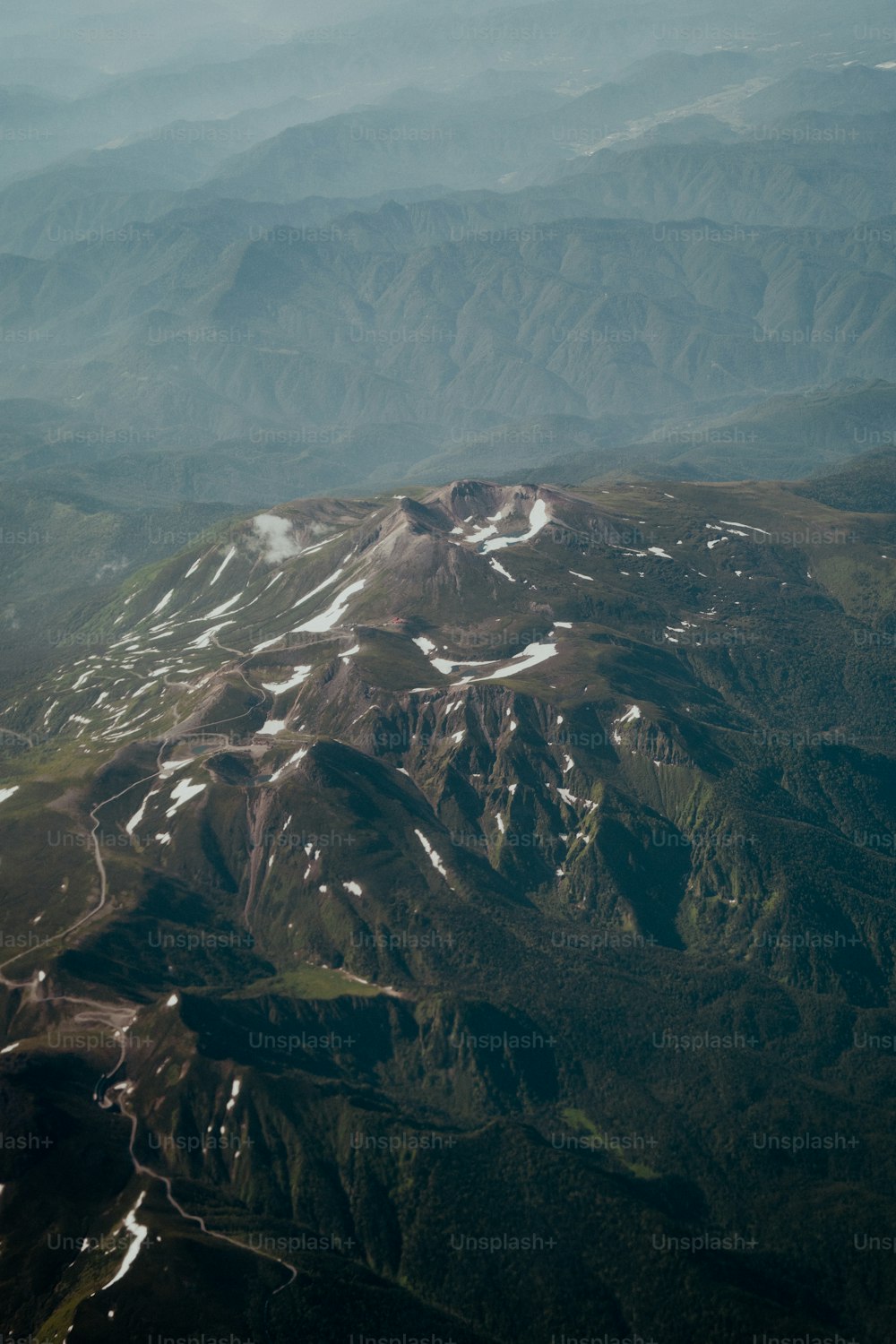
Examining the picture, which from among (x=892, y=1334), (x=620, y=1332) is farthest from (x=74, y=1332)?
Result: (x=892, y=1334)

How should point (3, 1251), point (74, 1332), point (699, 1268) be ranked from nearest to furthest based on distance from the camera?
point (74, 1332)
point (3, 1251)
point (699, 1268)

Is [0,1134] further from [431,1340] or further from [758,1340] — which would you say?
[758,1340]

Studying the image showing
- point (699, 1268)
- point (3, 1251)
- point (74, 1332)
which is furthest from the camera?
point (699, 1268)

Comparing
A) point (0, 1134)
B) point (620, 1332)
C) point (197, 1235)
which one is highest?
point (0, 1134)

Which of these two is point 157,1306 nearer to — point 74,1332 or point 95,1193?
point 74,1332

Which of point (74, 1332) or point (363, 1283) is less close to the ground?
point (74, 1332)

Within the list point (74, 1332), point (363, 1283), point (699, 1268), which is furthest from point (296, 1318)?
point (699, 1268)

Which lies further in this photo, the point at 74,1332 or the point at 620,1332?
the point at 620,1332

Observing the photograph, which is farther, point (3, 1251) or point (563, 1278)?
point (563, 1278)

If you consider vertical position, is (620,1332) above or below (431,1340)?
below
